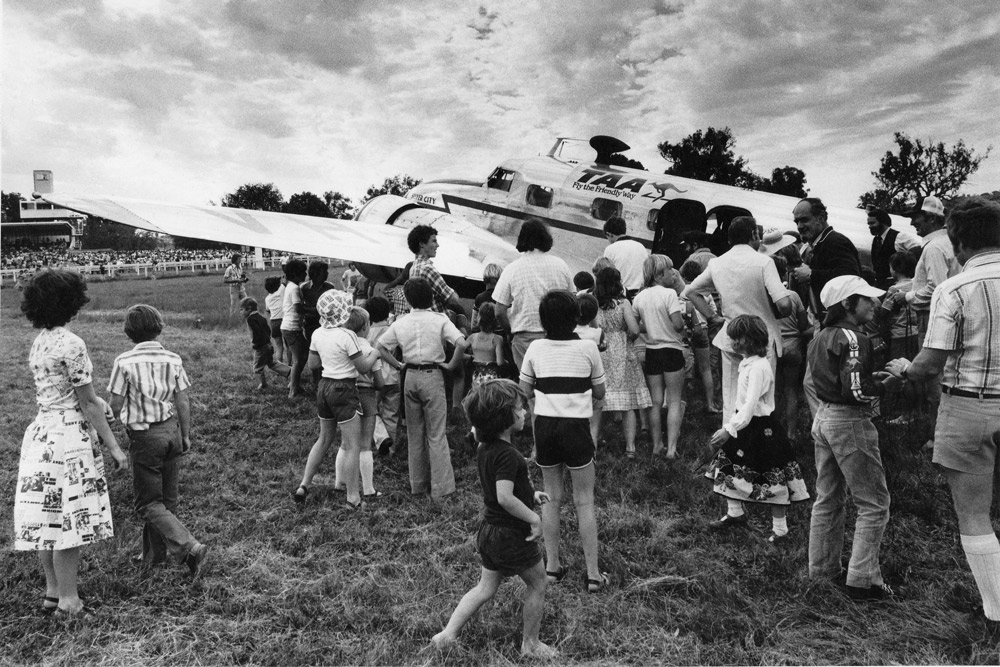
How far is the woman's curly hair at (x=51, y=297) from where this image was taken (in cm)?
352

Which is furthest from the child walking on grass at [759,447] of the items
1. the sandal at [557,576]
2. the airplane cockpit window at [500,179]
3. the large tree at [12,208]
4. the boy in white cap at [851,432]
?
the large tree at [12,208]

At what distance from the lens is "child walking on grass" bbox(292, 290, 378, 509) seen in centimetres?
505

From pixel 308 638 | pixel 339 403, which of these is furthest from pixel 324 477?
pixel 308 638

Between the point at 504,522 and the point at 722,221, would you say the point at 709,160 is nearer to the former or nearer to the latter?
the point at 722,221

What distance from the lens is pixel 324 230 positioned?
33.8ft

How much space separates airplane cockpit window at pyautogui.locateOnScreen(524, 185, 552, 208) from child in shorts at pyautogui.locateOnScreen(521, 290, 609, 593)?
23.7ft

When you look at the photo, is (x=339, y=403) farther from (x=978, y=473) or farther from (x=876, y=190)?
(x=876, y=190)

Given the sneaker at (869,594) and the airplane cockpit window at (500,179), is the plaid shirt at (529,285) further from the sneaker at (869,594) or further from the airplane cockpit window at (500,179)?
the airplane cockpit window at (500,179)

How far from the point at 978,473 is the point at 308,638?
3554 millimetres

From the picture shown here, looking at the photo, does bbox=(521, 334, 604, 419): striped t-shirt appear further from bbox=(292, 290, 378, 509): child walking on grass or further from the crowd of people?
bbox=(292, 290, 378, 509): child walking on grass

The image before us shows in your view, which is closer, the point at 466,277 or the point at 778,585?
the point at 778,585

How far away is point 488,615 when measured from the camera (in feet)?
11.3

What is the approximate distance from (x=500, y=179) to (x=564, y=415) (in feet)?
28.1

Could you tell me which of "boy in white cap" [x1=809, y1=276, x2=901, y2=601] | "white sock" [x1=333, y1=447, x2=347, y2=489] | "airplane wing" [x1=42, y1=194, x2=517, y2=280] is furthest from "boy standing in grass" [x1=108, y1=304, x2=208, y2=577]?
"airplane wing" [x1=42, y1=194, x2=517, y2=280]
